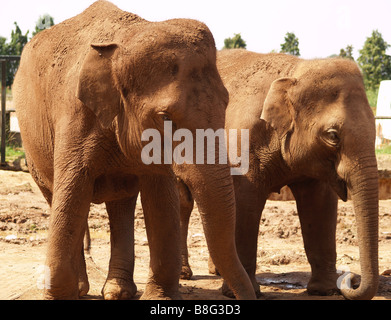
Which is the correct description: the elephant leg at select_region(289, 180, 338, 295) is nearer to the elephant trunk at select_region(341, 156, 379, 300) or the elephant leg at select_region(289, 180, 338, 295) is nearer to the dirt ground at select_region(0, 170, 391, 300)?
the dirt ground at select_region(0, 170, 391, 300)

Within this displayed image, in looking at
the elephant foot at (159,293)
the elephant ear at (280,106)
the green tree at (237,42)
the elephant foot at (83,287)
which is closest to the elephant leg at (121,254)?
the elephant foot at (83,287)

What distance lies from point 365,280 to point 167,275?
4.66 ft

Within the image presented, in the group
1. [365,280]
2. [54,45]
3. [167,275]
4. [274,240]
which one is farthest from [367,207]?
[274,240]

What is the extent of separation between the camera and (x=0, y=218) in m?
9.35

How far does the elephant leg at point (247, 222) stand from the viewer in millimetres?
5895

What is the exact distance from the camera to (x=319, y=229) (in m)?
6.27

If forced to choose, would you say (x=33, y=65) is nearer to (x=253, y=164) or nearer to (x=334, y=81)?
(x=253, y=164)

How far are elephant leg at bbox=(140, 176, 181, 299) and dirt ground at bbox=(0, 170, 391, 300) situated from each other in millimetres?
861

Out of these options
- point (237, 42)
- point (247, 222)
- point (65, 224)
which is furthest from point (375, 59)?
point (65, 224)

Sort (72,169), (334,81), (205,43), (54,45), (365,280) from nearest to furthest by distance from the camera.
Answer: (205,43)
(72,169)
(365,280)
(54,45)
(334,81)

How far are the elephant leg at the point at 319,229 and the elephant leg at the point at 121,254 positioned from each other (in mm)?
1651

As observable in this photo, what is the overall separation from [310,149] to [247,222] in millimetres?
829

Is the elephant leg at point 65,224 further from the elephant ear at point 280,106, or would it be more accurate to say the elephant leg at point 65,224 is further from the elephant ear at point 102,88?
the elephant ear at point 280,106

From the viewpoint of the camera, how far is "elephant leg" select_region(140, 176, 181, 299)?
196 inches
